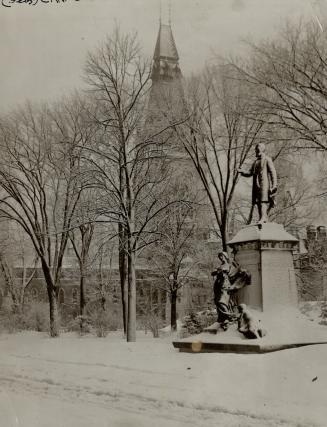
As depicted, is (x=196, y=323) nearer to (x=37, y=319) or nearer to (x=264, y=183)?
(x=264, y=183)

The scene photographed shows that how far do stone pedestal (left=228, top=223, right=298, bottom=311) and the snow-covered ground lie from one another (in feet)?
4.52

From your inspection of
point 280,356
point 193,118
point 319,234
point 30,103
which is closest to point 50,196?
point 30,103

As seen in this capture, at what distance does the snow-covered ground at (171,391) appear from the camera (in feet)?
17.7

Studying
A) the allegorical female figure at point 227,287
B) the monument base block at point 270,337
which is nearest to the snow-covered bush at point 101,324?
the monument base block at point 270,337

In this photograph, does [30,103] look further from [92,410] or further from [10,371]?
[92,410]

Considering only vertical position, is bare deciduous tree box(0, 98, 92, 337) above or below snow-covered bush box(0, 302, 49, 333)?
above

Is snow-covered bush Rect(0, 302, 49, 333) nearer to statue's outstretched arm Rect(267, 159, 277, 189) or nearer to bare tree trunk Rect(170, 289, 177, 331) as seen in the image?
bare tree trunk Rect(170, 289, 177, 331)

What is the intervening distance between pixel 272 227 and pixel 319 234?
57.3 ft

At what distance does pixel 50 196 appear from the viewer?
1862 centimetres

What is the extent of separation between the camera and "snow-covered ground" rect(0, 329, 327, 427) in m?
5.39

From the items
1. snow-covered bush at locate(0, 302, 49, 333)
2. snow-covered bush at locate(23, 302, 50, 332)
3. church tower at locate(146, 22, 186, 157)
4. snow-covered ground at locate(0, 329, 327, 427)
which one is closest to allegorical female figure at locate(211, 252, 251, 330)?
snow-covered ground at locate(0, 329, 327, 427)

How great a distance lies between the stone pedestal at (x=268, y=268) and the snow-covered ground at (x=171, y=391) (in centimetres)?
138

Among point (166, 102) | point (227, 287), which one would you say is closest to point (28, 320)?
point (166, 102)

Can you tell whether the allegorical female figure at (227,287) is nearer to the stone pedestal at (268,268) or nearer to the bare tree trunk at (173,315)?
the stone pedestal at (268,268)
